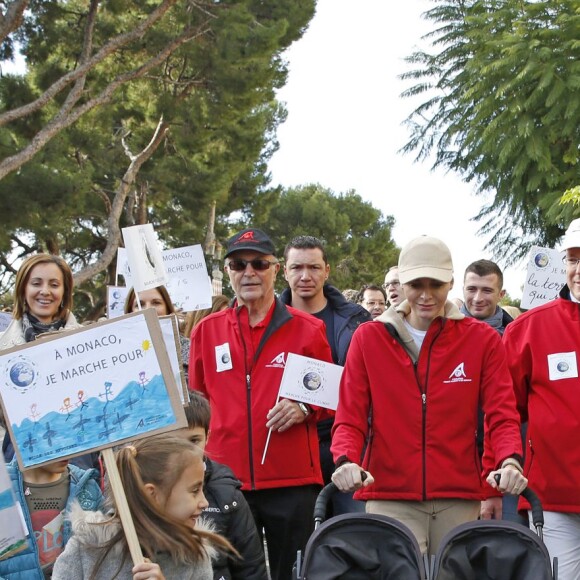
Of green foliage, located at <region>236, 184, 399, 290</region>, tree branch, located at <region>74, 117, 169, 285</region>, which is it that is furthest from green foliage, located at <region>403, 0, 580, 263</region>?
green foliage, located at <region>236, 184, 399, 290</region>

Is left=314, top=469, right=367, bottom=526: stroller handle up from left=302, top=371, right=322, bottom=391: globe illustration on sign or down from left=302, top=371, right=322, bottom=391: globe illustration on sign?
down

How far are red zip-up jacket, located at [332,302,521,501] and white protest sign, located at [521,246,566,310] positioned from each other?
3.80 metres

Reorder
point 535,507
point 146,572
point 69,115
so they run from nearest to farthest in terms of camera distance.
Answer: point 146,572 → point 535,507 → point 69,115

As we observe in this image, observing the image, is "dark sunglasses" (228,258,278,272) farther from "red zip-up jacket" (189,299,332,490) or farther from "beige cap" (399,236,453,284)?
"beige cap" (399,236,453,284)

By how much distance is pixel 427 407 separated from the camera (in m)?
4.29

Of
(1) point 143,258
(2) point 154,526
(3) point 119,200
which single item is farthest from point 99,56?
(2) point 154,526

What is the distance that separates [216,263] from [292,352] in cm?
1657

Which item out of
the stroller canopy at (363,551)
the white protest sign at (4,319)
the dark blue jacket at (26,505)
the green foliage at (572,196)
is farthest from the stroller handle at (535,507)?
the green foliage at (572,196)

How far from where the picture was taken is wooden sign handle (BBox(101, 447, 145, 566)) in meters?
3.17

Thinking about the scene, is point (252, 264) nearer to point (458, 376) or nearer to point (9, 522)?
point (458, 376)

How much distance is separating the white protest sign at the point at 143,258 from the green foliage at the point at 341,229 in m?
44.8

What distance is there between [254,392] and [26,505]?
5.01ft

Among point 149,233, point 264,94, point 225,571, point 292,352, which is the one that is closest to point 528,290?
point 292,352

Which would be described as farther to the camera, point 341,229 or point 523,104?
point 341,229
